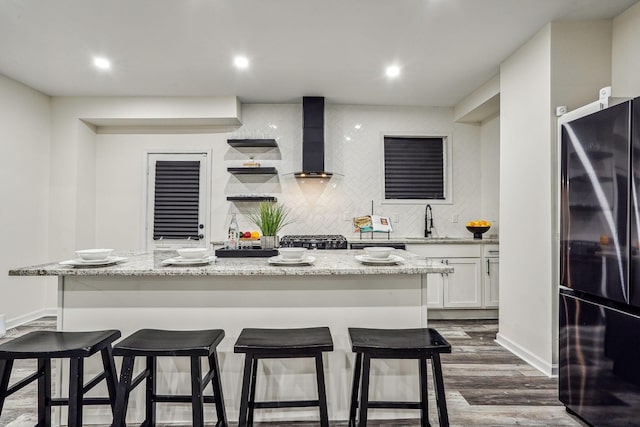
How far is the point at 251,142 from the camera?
471 centimetres

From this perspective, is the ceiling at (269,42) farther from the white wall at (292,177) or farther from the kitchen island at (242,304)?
the kitchen island at (242,304)

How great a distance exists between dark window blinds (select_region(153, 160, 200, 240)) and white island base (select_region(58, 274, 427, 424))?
2904 mm

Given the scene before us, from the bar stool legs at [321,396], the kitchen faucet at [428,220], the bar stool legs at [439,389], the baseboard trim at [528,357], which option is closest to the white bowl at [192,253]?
the bar stool legs at [321,396]

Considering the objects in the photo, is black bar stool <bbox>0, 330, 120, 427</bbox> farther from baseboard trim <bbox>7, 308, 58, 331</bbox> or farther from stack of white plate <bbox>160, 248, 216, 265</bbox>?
baseboard trim <bbox>7, 308, 58, 331</bbox>

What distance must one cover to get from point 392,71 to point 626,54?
6.16 ft

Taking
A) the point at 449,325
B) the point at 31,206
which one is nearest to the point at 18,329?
the point at 31,206

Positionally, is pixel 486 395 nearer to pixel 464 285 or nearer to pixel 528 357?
pixel 528 357

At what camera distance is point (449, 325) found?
4219 mm

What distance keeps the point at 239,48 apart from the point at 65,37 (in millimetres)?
1399

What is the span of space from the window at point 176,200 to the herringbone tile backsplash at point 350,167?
39cm

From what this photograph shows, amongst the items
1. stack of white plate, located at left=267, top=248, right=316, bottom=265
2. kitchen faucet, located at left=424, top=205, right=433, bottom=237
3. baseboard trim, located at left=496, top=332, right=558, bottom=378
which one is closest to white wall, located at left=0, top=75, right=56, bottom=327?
stack of white plate, located at left=267, top=248, right=316, bottom=265

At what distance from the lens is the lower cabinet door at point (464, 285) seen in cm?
434

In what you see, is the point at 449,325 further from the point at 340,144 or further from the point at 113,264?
the point at 113,264

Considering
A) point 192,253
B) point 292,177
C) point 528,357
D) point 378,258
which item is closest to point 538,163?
point 528,357
